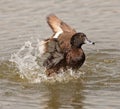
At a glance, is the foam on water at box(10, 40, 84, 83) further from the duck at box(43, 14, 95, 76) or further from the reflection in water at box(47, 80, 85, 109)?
the reflection in water at box(47, 80, 85, 109)

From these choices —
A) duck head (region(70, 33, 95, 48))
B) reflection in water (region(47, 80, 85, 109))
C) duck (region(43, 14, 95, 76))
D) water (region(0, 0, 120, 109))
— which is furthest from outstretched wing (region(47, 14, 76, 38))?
reflection in water (region(47, 80, 85, 109))

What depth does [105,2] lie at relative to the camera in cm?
1252

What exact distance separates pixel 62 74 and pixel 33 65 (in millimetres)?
810

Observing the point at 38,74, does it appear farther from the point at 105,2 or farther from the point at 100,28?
the point at 105,2

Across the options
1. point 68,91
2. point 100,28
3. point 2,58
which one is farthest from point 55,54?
point 100,28

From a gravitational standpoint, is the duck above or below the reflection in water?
above

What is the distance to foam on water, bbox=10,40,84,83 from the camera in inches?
348

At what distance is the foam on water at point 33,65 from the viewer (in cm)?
883

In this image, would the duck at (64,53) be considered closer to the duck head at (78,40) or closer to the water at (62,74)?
the duck head at (78,40)

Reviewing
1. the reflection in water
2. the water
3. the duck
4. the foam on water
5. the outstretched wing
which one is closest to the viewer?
the reflection in water

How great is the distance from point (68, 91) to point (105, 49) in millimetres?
2104

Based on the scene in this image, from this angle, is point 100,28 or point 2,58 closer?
point 2,58

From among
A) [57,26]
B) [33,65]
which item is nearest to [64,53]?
[33,65]

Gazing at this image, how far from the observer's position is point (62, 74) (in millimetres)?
8820
